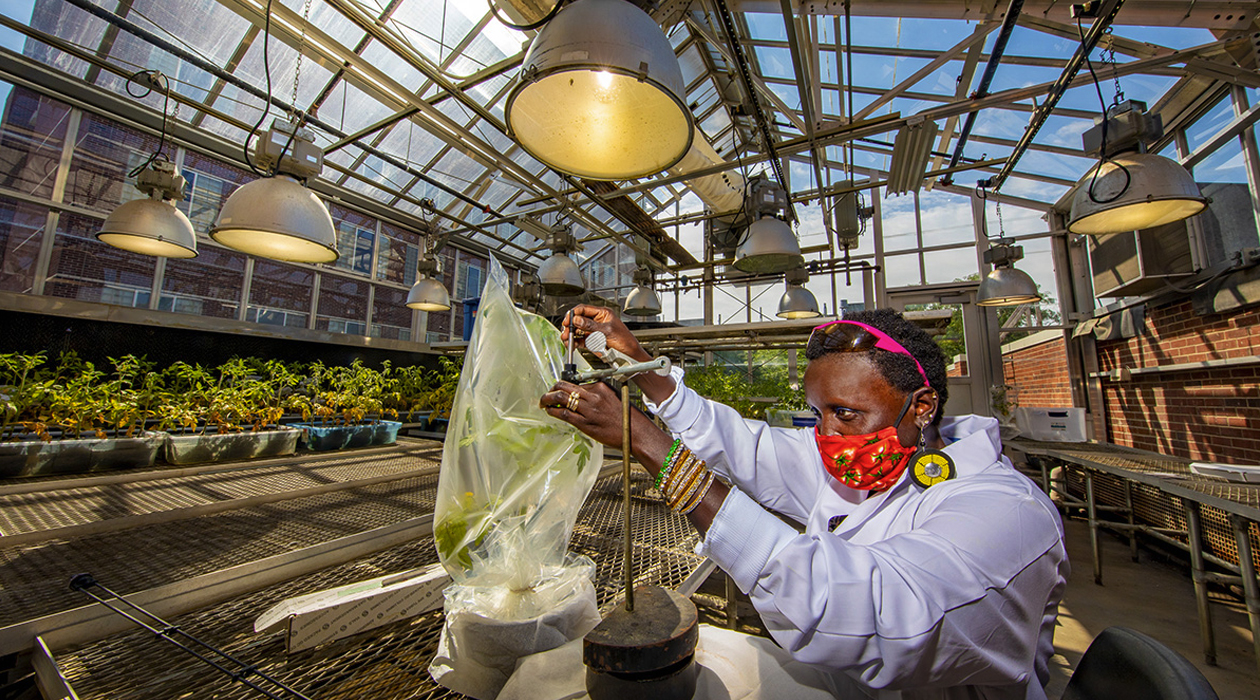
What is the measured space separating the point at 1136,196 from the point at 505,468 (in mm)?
3306

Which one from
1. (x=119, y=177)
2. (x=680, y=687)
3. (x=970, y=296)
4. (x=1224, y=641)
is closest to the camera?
(x=680, y=687)

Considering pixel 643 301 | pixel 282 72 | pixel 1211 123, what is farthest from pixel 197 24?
pixel 1211 123

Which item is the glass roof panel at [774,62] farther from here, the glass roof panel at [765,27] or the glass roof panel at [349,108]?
the glass roof panel at [349,108]

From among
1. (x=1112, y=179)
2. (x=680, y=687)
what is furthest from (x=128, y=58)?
(x=1112, y=179)

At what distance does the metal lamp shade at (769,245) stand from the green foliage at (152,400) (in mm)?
3329

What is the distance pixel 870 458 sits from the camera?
0.91 metres

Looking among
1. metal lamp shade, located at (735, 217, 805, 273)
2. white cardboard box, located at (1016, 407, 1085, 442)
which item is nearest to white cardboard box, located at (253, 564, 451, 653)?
metal lamp shade, located at (735, 217, 805, 273)

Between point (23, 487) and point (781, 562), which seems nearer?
point (781, 562)

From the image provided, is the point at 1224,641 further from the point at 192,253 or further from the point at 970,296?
the point at 192,253

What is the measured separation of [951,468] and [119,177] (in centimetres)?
758

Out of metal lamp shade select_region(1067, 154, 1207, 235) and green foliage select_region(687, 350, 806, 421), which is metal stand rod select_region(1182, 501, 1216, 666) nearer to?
metal lamp shade select_region(1067, 154, 1207, 235)

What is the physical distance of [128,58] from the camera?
4.19m

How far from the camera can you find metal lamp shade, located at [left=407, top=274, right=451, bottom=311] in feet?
14.6

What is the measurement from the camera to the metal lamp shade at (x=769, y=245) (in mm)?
2922
